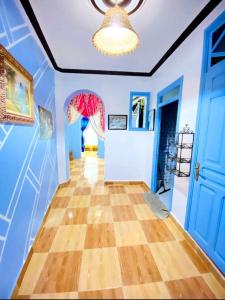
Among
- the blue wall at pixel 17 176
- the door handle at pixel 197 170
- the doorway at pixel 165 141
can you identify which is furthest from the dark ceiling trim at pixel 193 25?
the blue wall at pixel 17 176

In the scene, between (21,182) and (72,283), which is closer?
(72,283)

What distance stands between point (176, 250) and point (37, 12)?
128 inches

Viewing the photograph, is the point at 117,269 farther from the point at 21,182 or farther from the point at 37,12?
the point at 37,12

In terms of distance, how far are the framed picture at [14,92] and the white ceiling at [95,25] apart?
32.2 inches

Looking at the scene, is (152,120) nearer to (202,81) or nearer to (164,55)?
(164,55)

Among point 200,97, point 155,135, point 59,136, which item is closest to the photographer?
point 200,97

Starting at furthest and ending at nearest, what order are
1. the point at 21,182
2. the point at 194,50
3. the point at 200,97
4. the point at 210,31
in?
the point at 194,50 < the point at 200,97 < the point at 210,31 < the point at 21,182

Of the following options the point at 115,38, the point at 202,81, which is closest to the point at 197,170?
the point at 202,81

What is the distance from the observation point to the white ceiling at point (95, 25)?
4.99 feet

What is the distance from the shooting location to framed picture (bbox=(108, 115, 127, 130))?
3422 millimetres

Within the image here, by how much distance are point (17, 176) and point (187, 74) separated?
96.2 inches

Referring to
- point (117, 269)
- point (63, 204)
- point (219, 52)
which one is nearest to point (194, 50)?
point (219, 52)

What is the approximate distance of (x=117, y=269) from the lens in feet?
4.73

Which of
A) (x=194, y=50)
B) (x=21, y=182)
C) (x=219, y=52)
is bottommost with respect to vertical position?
(x=21, y=182)
